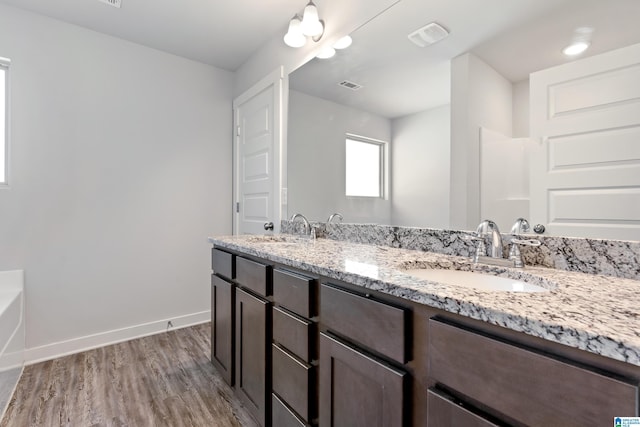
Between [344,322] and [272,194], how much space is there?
173cm

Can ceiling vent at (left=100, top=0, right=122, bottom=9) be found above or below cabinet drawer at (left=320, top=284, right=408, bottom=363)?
above

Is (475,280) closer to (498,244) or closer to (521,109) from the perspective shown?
(498,244)

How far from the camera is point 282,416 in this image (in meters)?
1.27

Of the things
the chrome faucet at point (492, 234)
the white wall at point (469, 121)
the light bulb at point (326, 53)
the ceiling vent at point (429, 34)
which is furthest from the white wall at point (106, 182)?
the chrome faucet at point (492, 234)

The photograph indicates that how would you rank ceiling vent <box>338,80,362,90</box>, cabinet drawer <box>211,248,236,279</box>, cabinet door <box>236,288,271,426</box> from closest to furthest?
cabinet door <box>236,288,271,426</box>
cabinet drawer <box>211,248,236,279</box>
ceiling vent <box>338,80,362,90</box>

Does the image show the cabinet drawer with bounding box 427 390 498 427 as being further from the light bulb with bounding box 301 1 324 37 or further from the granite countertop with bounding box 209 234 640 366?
the light bulb with bounding box 301 1 324 37

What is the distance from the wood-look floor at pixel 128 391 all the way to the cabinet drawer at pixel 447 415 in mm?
1201

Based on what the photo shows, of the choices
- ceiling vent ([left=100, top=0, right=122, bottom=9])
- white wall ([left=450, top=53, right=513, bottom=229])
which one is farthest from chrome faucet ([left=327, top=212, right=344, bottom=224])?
ceiling vent ([left=100, top=0, right=122, bottom=9])

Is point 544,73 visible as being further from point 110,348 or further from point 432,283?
point 110,348

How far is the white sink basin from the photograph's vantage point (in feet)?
3.15

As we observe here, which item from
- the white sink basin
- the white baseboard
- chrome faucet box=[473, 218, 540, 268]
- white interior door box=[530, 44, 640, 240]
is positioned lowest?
the white baseboard

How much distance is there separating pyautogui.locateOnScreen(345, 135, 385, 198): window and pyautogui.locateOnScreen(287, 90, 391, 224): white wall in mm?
42

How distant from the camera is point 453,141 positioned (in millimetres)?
1384

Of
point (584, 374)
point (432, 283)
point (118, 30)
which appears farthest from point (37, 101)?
point (584, 374)
